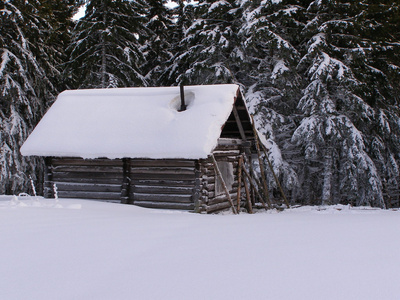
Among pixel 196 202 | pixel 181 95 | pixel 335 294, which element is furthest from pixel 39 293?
pixel 181 95

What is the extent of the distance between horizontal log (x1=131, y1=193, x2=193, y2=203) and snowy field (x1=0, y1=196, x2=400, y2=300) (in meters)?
4.37

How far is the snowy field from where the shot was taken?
13.9 ft

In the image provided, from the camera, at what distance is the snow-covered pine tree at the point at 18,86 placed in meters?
19.2

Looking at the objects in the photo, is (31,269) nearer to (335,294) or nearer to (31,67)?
(335,294)

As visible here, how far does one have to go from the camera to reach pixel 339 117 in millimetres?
18172

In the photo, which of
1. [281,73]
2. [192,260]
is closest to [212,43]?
[281,73]

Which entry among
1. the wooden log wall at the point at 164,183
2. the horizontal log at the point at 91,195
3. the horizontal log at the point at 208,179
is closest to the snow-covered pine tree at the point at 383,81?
the horizontal log at the point at 208,179

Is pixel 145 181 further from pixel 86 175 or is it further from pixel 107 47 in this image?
pixel 107 47

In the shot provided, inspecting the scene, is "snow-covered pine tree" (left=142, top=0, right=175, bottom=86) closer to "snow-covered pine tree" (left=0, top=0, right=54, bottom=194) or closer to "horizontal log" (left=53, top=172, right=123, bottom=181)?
"snow-covered pine tree" (left=0, top=0, right=54, bottom=194)

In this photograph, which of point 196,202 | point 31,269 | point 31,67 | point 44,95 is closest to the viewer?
point 31,269

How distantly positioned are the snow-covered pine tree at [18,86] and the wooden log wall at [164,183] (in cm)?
916

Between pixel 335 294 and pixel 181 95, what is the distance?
33.7ft

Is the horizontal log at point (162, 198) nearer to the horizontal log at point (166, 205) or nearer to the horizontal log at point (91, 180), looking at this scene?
the horizontal log at point (166, 205)

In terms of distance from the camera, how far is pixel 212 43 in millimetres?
20875
